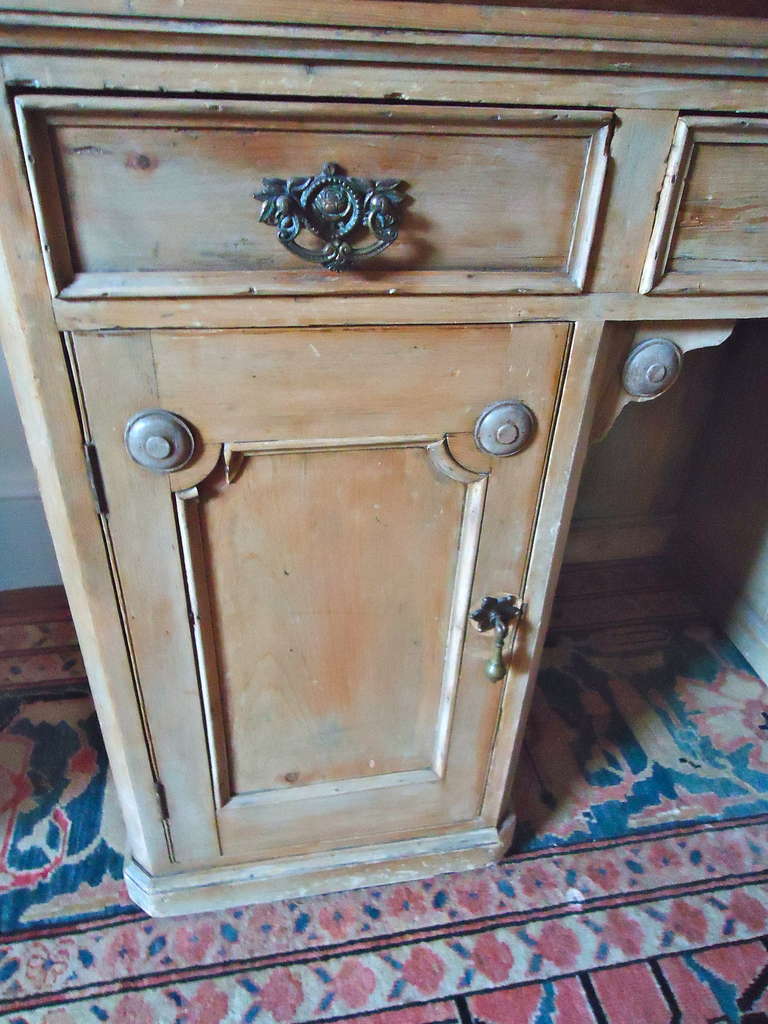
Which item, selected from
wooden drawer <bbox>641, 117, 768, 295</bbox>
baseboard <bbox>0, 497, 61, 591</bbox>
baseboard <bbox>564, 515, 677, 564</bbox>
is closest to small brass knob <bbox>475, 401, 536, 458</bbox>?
wooden drawer <bbox>641, 117, 768, 295</bbox>

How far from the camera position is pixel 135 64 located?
476mm

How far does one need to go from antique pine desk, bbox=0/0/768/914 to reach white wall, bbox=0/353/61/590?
0.67 meters

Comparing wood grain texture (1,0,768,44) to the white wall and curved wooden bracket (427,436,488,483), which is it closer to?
curved wooden bracket (427,436,488,483)

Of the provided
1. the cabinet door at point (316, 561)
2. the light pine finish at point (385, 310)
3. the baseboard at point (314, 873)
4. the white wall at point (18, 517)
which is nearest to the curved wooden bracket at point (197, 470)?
the cabinet door at point (316, 561)

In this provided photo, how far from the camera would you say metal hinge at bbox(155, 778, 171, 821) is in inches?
32.0

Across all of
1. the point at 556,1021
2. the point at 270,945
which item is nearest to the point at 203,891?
the point at 270,945

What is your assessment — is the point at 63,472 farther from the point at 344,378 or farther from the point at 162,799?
the point at 162,799

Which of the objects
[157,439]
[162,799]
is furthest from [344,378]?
[162,799]

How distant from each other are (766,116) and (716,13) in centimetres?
9

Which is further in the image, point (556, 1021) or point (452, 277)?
point (556, 1021)

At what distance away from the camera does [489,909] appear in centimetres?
95

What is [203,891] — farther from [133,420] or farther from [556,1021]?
[133,420]

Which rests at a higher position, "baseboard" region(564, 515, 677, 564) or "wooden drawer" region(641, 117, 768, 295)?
"wooden drawer" region(641, 117, 768, 295)

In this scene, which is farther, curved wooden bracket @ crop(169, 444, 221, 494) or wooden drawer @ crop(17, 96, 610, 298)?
curved wooden bracket @ crop(169, 444, 221, 494)
